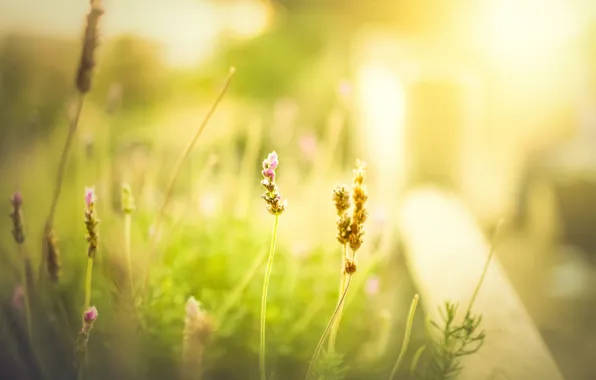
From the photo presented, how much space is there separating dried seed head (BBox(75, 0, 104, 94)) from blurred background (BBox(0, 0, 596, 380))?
0.07m

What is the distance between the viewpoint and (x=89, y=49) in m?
0.70

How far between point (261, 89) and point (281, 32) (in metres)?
0.44

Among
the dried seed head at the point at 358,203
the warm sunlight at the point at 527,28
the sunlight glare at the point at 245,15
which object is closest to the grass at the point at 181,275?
the dried seed head at the point at 358,203

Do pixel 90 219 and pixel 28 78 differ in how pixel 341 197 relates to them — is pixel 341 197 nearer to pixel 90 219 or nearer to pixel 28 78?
pixel 90 219

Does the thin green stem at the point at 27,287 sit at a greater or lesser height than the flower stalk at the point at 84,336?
greater

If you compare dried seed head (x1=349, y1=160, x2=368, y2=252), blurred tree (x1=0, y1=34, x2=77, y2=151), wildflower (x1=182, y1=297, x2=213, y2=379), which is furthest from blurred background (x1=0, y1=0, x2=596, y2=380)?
dried seed head (x1=349, y1=160, x2=368, y2=252)

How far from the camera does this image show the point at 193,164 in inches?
64.5

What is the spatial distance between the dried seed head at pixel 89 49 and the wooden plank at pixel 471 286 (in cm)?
69

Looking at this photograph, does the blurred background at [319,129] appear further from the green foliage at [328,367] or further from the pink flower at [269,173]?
the pink flower at [269,173]

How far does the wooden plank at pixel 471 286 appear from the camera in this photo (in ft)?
3.02

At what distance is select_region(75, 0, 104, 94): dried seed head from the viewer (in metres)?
0.68

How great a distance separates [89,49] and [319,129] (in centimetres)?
189

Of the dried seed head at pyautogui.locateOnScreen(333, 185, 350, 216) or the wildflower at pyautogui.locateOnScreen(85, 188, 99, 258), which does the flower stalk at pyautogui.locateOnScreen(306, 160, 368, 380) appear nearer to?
the dried seed head at pyautogui.locateOnScreen(333, 185, 350, 216)

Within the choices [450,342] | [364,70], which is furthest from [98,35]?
[364,70]
